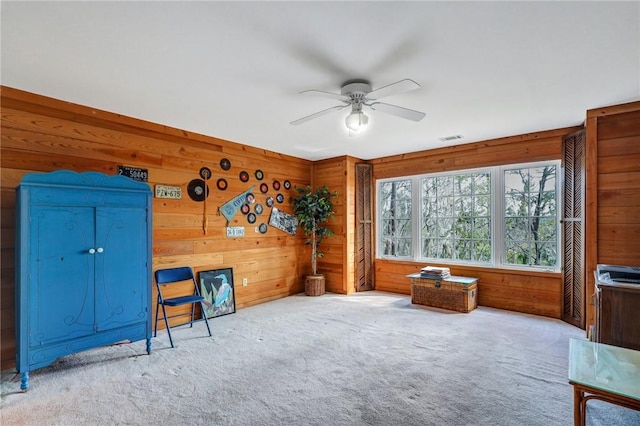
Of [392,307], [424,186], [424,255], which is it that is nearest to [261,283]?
[392,307]

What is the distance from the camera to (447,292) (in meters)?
4.30

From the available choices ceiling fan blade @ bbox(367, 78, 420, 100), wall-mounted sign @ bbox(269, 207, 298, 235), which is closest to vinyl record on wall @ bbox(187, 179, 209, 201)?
wall-mounted sign @ bbox(269, 207, 298, 235)

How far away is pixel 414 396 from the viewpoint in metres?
2.23

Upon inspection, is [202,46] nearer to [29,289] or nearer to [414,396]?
[29,289]

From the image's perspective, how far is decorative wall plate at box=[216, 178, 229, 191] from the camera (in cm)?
429

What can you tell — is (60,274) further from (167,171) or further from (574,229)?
(574,229)

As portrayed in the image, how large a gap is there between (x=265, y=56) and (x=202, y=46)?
39cm

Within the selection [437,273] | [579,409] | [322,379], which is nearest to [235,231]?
[322,379]

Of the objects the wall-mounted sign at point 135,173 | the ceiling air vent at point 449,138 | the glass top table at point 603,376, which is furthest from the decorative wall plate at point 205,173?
the glass top table at point 603,376

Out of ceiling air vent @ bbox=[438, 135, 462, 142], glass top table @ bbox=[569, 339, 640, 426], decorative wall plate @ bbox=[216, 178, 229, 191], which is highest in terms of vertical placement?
ceiling air vent @ bbox=[438, 135, 462, 142]

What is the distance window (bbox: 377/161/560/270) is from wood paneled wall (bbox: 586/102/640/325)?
0.80 m

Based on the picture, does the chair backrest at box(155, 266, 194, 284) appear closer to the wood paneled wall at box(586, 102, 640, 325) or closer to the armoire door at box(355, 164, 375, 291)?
the armoire door at box(355, 164, 375, 291)

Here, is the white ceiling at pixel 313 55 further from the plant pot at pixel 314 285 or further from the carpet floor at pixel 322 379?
the plant pot at pixel 314 285

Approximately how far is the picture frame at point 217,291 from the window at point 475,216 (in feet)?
8.59
